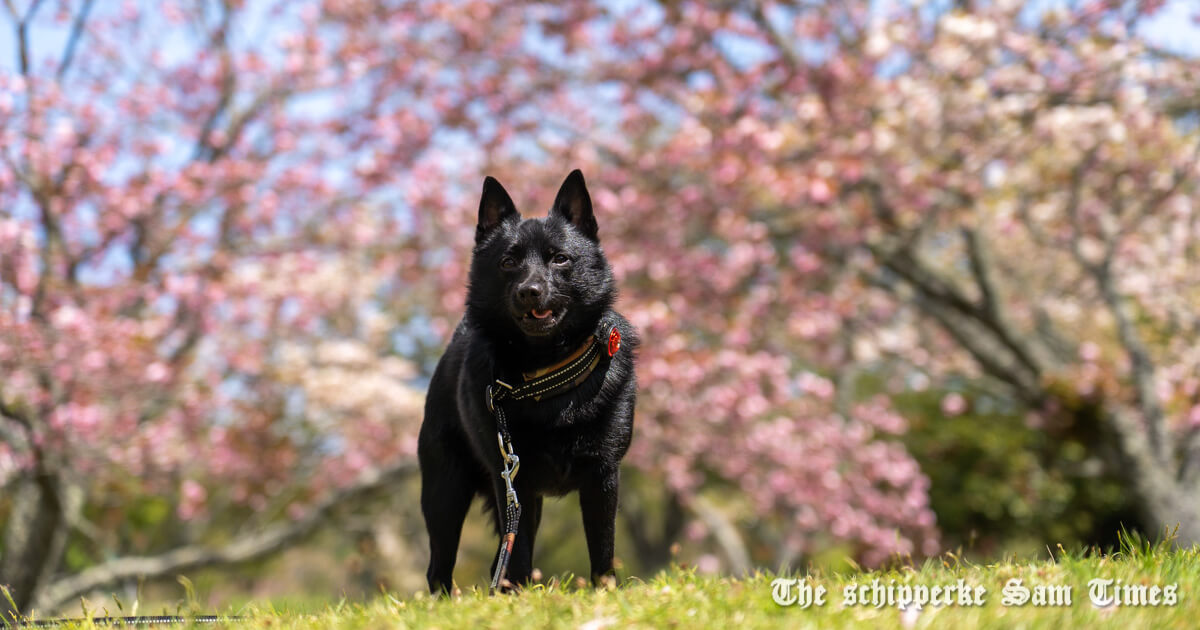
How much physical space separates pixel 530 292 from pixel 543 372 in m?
0.28

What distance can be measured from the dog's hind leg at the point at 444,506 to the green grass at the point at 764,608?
0.23 metres

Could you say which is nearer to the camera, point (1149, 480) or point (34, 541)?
point (34, 541)

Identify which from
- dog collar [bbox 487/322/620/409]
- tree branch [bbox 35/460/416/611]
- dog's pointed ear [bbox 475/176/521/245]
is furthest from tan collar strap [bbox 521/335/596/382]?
tree branch [bbox 35/460/416/611]

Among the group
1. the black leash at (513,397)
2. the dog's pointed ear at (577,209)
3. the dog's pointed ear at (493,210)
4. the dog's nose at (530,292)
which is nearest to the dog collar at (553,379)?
the black leash at (513,397)

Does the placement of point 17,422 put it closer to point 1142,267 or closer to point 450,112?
point 450,112

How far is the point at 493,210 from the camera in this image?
3334 millimetres

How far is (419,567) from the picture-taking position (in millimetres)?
25500

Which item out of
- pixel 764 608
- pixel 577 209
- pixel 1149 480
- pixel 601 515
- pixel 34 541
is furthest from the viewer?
pixel 1149 480

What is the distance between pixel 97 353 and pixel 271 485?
5.41 metres

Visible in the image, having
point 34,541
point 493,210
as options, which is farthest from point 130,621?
point 34,541

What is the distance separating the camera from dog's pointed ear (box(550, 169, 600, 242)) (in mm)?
3275

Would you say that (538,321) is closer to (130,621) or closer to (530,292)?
(530,292)

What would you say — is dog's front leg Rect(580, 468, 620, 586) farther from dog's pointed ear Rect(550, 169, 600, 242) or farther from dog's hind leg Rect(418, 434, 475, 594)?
dog's pointed ear Rect(550, 169, 600, 242)

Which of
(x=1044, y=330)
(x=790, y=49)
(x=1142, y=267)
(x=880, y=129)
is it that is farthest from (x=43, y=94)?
(x=1142, y=267)
